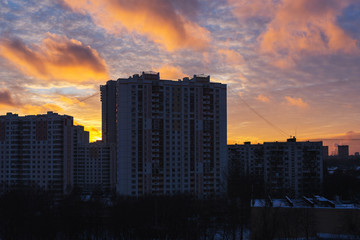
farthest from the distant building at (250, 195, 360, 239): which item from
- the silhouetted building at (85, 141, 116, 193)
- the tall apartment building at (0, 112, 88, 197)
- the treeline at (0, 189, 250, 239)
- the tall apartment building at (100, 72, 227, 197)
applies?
the silhouetted building at (85, 141, 116, 193)

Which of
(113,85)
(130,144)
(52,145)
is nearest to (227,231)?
(130,144)

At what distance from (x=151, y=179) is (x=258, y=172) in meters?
17.6

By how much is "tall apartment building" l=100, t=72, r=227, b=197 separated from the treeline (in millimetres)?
5369

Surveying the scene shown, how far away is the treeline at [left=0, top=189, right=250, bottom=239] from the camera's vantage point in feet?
86.7

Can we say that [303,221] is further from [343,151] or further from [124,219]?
[343,151]

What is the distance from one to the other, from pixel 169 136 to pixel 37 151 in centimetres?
1712

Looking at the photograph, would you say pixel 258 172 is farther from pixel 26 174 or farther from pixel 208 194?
pixel 26 174

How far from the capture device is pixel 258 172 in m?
48.1

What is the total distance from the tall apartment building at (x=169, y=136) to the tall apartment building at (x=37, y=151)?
9.46 metres

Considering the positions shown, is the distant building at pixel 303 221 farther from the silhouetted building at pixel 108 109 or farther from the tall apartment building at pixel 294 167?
the silhouetted building at pixel 108 109

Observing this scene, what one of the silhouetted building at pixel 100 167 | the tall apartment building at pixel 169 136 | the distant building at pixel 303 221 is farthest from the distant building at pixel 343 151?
the distant building at pixel 303 221

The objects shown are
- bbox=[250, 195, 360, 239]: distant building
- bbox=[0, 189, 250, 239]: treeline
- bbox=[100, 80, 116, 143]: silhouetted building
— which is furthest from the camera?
bbox=[100, 80, 116, 143]: silhouetted building

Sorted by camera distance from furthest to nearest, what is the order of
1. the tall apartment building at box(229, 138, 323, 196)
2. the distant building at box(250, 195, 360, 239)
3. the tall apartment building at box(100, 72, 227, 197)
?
the tall apartment building at box(229, 138, 323, 196) < the tall apartment building at box(100, 72, 227, 197) < the distant building at box(250, 195, 360, 239)

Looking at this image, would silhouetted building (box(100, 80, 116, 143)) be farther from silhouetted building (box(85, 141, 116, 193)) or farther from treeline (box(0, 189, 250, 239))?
treeline (box(0, 189, 250, 239))
